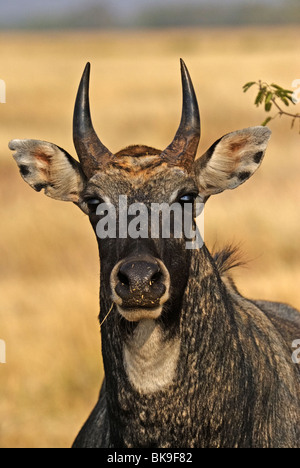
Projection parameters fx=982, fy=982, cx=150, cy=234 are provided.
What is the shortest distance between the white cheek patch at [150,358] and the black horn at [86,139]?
113cm

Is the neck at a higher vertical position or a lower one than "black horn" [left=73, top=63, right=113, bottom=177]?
lower

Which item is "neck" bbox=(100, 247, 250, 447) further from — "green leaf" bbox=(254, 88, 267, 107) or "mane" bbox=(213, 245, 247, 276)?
"green leaf" bbox=(254, 88, 267, 107)

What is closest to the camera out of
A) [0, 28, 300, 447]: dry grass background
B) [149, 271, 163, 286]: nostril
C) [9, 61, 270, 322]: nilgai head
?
[149, 271, 163, 286]: nostril

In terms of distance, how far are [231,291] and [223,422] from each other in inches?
48.8

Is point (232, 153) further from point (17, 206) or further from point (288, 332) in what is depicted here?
point (17, 206)

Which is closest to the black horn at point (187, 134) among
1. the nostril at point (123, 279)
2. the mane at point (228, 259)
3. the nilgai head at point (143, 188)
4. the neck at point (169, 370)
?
the nilgai head at point (143, 188)

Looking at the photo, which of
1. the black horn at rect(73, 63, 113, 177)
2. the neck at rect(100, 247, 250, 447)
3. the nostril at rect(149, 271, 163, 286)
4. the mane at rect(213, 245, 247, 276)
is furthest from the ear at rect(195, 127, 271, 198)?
the nostril at rect(149, 271, 163, 286)

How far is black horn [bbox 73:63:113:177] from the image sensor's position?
6406 mm

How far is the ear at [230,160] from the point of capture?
6438 millimetres

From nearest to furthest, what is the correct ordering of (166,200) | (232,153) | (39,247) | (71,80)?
(166,200) → (232,153) → (39,247) → (71,80)

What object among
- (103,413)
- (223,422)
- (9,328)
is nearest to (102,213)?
(223,422)

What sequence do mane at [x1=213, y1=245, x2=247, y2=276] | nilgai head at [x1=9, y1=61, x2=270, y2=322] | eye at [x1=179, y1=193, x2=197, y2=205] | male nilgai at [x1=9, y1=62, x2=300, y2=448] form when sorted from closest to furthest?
nilgai head at [x1=9, y1=61, x2=270, y2=322] → male nilgai at [x1=9, y1=62, x2=300, y2=448] → eye at [x1=179, y1=193, x2=197, y2=205] → mane at [x1=213, y1=245, x2=247, y2=276]

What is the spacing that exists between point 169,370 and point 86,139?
1613 mm

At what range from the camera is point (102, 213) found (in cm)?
618
